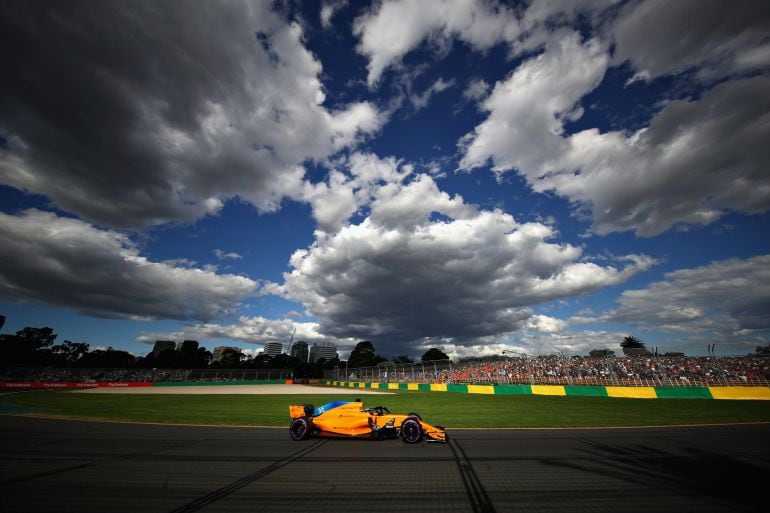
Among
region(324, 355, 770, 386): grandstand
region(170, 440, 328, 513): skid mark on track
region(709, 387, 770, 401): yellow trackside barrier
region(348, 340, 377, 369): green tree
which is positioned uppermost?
region(348, 340, 377, 369): green tree

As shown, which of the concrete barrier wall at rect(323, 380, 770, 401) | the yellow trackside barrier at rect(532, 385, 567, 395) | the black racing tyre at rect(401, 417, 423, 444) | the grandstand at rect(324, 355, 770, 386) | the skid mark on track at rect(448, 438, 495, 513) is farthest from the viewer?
the yellow trackside barrier at rect(532, 385, 567, 395)

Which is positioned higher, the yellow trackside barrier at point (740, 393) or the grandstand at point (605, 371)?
the grandstand at point (605, 371)

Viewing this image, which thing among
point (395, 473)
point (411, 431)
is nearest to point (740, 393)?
point (411, 431)

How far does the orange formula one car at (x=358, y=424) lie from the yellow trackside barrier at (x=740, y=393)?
21336mm

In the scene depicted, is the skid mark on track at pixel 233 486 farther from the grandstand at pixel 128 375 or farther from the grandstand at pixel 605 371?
the grandstand at pixel 128 375

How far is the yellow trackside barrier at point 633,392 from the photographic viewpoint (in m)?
22.0

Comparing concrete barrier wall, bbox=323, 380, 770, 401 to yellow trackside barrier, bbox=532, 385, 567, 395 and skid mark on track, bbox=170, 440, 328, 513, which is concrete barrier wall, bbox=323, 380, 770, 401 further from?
skid mark on track, bbox=170, 440, 328, 513

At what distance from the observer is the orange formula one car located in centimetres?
904

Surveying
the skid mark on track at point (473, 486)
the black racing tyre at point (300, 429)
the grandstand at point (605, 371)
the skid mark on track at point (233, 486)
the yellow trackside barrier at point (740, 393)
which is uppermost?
the grandstand at point (605, 371)

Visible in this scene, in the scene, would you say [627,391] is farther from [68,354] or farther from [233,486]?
[68,354]

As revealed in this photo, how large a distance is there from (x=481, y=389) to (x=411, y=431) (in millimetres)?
26012

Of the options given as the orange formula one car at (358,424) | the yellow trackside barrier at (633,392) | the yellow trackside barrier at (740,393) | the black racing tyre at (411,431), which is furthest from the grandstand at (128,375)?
the yellow trackside barrier at (740,393)

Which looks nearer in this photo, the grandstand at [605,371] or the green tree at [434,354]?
the grandstand at [605,371]

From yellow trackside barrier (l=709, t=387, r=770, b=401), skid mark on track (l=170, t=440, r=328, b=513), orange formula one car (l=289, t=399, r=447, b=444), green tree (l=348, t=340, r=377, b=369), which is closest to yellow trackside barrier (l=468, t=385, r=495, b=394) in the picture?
yellow trackside barrier (l=709, t=387, r=770, b=401)
